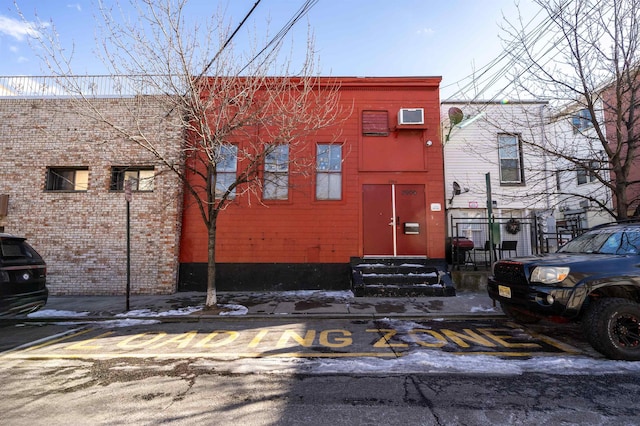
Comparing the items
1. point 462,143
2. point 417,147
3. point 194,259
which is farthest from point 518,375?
point 462,143

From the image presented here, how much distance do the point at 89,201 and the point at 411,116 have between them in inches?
413

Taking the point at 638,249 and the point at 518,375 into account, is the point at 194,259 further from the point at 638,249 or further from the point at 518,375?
the point at 638,249

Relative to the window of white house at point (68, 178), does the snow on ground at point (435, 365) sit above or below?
below

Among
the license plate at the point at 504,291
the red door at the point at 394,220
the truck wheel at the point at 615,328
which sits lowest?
the truck wheel at the point at 615,328

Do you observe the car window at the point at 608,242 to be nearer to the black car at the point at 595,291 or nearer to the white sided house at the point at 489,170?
the black car at the point at 595,291

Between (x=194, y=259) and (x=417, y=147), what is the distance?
26.3 ft

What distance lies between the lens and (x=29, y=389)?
137 inches

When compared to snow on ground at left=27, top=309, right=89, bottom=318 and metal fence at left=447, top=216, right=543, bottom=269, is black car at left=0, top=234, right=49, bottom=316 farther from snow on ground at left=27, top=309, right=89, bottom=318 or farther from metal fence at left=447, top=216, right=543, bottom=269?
metal fence at left=447, top=216, right=543, bottom=269

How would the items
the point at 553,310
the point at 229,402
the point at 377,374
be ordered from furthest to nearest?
the point at 553,310 < the point at 377,374 < the point at 229,402

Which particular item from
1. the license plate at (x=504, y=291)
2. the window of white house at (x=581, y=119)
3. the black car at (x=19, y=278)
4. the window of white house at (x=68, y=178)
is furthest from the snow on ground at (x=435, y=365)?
the window of white house at (x=68, y=178)

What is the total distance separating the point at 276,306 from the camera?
7.69 metres

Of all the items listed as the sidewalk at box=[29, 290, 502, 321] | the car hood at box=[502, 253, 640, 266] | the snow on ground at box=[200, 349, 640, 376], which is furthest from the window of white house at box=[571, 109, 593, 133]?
the snow on ground at box=[200, 349, 640, 376]

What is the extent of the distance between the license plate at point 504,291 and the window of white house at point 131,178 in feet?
32.3

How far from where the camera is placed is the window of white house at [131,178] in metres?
10.2
